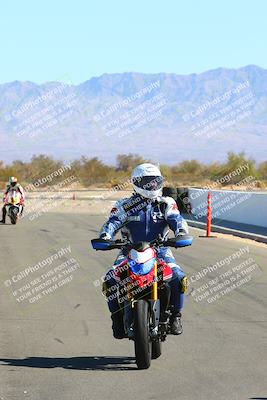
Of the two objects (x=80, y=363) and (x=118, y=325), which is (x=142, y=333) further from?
(x=80, y=363)

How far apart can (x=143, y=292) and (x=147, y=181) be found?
108 centimetres

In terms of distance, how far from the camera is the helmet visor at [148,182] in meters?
8.65

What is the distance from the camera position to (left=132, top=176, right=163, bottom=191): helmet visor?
8.65 meters

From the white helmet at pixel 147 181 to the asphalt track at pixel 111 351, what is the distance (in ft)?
5.00

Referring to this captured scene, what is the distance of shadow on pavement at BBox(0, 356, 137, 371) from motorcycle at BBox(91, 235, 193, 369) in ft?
1.01

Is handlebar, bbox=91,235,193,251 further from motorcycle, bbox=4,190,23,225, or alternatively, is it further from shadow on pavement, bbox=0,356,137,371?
motorcycle, bbox=4,190,23,225

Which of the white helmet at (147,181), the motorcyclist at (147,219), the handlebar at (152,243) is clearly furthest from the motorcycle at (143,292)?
the white helmet at (147,181)

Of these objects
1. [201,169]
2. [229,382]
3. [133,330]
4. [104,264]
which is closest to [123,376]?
[133,330]

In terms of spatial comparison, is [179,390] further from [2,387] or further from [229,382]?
[2,387]

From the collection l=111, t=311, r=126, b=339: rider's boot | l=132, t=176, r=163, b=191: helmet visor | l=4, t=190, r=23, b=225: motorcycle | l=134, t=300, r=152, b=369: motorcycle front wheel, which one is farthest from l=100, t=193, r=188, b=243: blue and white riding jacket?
l=4, t=190, r=23, b=225: motorcycle

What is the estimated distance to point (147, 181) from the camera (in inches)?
342

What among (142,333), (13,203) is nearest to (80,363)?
(142,333)

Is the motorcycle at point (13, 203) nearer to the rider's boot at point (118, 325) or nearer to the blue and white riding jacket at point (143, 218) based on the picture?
the blue and white riding jacket at point (143, 218)

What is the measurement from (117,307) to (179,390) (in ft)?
4.20
